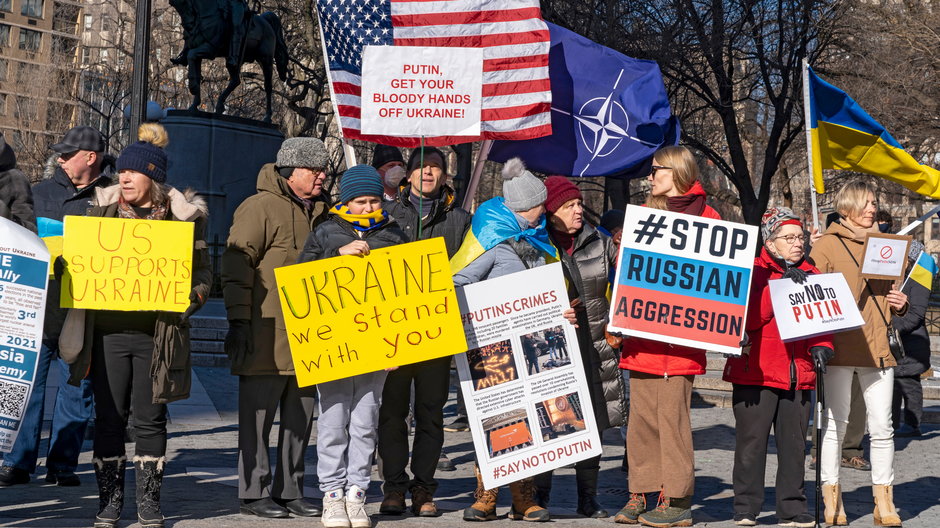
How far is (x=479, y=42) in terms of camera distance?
893 cm

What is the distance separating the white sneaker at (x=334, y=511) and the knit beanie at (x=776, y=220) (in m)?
2.73

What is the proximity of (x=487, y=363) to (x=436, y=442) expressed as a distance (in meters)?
0.58

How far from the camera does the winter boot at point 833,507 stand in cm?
709

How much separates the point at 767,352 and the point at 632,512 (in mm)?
1142

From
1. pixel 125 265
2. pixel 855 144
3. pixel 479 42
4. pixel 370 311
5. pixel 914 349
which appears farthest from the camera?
pixel 914 349

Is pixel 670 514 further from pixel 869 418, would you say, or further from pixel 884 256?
pixel 884 256

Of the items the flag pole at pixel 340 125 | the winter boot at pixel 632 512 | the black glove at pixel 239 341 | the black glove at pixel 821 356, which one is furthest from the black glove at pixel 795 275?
the black glove at pixel 239 341

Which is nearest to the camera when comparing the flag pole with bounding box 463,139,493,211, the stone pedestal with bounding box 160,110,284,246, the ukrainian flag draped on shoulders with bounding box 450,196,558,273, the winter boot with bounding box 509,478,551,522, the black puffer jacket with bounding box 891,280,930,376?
the winter boot with bounding box 509,478,551,522

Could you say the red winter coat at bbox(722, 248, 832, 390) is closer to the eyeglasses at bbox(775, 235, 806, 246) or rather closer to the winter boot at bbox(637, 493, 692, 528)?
the eyeglasses at bbox(775, 235, 806, 246)

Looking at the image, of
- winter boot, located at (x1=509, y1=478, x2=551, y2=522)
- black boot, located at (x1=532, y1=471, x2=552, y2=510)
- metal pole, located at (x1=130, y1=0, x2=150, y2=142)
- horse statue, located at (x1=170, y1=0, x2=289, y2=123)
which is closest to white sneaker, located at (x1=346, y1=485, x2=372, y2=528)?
winter boot, located at (x1=509, y1=478, x2=551, y2=522)

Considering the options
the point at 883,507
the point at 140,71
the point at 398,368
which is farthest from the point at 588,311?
the point at 140,71

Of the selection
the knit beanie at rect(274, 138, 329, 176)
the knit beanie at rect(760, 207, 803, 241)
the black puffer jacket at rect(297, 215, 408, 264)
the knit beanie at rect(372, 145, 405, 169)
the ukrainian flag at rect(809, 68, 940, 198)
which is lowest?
the black puffer jacket at rect(297, 215, 408, 264)

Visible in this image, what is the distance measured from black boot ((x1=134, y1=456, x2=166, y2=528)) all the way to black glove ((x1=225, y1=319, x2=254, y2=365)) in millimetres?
744

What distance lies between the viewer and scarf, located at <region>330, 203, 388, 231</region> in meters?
6.51
